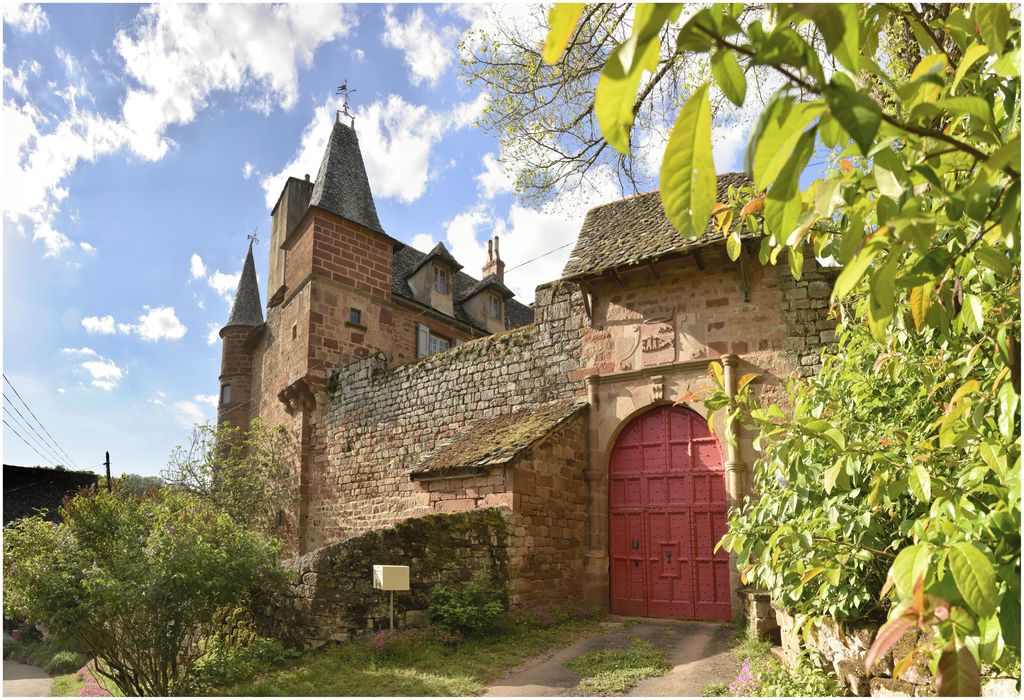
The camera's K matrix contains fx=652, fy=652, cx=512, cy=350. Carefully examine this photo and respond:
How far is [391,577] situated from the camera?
22.2 ft

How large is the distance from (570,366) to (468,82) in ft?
14.9

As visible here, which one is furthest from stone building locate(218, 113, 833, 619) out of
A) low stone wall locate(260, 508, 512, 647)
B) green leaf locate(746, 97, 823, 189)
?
green leaf locate(746, 97, 823, 189)

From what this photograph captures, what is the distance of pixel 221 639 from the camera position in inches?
279

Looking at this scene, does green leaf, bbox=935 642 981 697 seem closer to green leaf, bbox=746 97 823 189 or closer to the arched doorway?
green leaf, bbox=746 97 823 189

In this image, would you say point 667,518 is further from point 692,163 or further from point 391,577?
point 692,163

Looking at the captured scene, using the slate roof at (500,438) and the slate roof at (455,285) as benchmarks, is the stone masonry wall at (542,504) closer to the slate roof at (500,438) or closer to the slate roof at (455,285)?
the slate roof at (500,438)

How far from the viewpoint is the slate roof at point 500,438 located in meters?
8.83

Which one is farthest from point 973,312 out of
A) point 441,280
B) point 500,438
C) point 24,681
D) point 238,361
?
point 238,361

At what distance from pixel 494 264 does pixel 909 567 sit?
21.9 meters

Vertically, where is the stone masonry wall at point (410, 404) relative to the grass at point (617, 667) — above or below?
above

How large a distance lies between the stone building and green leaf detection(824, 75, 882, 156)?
7.46 m

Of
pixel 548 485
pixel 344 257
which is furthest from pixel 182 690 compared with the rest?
pixel 344 257

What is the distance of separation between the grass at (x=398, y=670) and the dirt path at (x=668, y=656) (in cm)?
27

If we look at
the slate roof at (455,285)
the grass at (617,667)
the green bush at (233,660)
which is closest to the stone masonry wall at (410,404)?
the green bush at (233,660)
